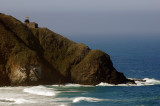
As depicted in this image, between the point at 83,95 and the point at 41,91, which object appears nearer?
the point at 83,95

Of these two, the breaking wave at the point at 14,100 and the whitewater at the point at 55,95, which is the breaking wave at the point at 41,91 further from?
the breaking wave at the point at 14,100

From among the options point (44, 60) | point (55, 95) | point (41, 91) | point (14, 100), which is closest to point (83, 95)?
point (55, 95)

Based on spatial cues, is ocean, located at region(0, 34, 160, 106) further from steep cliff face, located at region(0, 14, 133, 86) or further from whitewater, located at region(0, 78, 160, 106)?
steep cliff face, located at region(0, 14, 133, 86)

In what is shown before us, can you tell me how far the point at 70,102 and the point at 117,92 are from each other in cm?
1386

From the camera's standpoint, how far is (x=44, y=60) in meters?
86.8

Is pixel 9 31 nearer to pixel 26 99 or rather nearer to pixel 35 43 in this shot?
pixel 35 43

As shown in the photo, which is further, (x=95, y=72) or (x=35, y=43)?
(x=35, y=43)

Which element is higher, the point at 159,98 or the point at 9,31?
the point at 9,31

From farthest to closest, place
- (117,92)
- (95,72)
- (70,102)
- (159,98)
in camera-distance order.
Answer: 1. (95,72)
2. (117,92)
3. (159,98)
4. (70,102)

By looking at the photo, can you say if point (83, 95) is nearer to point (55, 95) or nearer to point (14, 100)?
point (55, 95)

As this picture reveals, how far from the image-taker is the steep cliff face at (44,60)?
79.7 m

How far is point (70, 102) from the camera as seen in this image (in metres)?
63.4

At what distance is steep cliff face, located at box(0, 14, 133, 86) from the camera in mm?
79688

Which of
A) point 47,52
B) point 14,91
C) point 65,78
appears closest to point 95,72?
point 65,78
